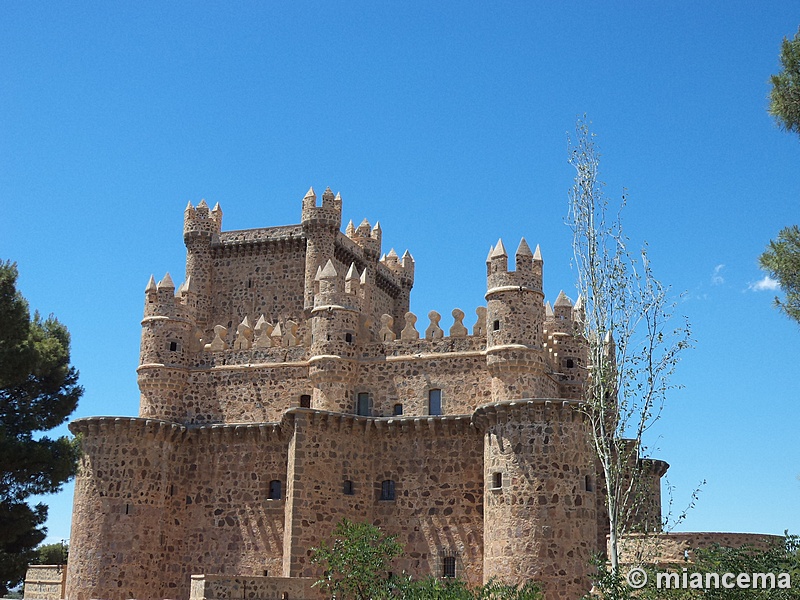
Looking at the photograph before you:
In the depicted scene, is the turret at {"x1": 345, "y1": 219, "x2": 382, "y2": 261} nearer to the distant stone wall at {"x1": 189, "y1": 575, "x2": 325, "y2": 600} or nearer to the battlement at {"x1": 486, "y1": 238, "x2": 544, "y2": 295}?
the battlement at {"x1": 486, "y1": 238, "x2": 544, "y2": 295}

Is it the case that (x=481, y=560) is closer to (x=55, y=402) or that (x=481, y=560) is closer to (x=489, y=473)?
(x=489, y=473)

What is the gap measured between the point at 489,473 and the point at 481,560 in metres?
3.33

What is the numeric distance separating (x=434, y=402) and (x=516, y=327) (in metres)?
4.20

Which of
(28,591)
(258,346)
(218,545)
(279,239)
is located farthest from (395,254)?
(28,591)

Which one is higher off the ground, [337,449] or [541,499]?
[337,449]

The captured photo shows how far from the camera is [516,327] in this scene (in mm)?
36125

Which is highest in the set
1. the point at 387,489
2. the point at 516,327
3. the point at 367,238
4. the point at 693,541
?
the point at 367,238

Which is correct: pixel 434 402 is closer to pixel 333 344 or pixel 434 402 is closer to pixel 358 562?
pixel 333 344

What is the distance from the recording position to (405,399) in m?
37.8

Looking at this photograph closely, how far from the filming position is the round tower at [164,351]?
130 feet

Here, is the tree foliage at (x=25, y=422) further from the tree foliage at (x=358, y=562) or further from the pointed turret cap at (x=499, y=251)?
the pointed turret cap at (x=499, y=251)

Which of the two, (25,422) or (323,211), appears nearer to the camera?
(25,422)

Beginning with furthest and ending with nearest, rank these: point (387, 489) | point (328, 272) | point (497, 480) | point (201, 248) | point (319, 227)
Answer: point (201, 248)
point (319, 227)
point (328, 272)
point (387, 489)
point (497, 480)

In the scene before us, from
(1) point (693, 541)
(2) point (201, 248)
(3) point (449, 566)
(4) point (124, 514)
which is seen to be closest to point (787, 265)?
(1) point (693, 541)
